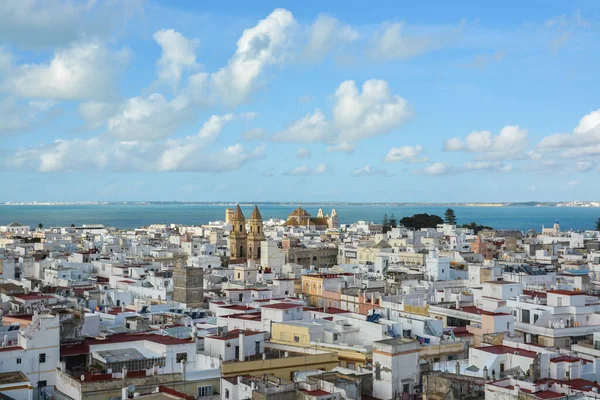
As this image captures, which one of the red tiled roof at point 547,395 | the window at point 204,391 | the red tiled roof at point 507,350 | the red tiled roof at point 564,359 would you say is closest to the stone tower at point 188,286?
the window at point 204,391

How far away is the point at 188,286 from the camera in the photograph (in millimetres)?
44375

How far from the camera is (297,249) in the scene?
80.5 m

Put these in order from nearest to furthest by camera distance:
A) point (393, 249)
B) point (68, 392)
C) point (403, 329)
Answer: point (68, 392) < point (403, 329) < point (393, 249)

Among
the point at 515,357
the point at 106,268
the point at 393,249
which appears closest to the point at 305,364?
the point at 515,357

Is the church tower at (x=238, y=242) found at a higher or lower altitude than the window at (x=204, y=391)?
higher

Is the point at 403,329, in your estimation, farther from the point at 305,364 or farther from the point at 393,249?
the point at 393,249

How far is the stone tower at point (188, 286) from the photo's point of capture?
145 feet

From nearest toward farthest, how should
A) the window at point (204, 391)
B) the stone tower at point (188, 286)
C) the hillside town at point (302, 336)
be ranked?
the hillside town at point (302, 336) → the window at point (204, 391) → the stone tower at point (188, 286)

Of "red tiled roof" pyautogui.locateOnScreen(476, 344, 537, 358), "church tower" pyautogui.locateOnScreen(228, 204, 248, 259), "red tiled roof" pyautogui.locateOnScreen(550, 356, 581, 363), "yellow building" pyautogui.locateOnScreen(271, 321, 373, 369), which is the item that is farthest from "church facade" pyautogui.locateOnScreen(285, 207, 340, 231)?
"red tiled roof" pyautogui.locateOnScreen(550, 356, 581, 363)

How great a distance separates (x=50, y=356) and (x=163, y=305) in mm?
16172

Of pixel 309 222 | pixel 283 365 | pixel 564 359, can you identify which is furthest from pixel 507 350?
pixel 309 222

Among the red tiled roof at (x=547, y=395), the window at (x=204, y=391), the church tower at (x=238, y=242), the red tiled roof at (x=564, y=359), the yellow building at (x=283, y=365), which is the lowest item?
the window at (x=204, y=391)

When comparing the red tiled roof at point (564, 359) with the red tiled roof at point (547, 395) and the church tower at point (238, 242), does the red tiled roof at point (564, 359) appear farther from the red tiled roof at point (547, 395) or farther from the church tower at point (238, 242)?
the church tower at point (238, 242)

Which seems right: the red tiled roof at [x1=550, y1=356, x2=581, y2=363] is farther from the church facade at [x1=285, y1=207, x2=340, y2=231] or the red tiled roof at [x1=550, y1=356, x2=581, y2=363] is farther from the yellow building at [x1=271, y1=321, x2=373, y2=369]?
the church facade at [x1=285, y1=207, x2=340, y2=231]
